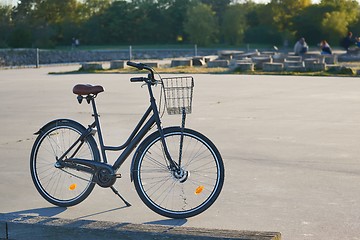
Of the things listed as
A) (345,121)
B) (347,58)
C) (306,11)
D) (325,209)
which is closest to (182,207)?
(325,209)

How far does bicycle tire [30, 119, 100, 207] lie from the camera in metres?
6.77

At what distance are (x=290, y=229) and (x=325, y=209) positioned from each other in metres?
0.76

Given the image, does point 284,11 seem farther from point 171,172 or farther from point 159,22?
point 171,172

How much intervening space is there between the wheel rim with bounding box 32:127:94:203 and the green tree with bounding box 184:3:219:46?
233 ft

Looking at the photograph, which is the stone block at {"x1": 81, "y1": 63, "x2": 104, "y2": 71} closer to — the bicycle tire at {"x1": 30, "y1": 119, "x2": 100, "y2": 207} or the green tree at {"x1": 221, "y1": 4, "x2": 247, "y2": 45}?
the bicycle tire at {"x1": 30, "y1": 119, "x2": 100, "y2": 207}

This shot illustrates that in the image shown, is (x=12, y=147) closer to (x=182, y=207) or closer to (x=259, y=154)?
(x=259, y=154)

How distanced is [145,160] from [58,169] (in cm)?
102

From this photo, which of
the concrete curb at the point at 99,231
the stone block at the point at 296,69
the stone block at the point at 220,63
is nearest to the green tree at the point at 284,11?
the stone block at the point at 220,63

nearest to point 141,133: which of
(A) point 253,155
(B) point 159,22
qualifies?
(A) point 253,155

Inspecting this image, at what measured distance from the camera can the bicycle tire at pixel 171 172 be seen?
20.9 ft

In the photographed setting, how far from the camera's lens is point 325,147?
10.1m

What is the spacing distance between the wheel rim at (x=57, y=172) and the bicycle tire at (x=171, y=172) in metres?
0.61

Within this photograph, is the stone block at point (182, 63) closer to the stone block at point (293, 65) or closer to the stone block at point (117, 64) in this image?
the stone block at point (117, 64)

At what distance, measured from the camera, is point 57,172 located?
7000mm
